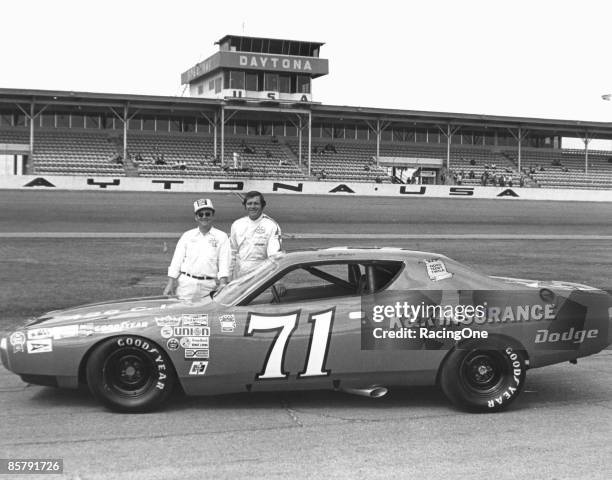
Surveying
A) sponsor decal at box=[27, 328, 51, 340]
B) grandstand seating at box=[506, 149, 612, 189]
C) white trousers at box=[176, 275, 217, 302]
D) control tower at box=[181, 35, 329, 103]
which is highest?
control tower at box=[181, 35, 329, 103]

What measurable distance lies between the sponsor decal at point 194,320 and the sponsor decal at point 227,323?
0.38ft

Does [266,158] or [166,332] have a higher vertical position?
[266,158]

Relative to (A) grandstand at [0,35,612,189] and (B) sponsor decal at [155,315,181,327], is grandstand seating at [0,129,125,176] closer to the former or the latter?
(A) grandstand at [0,35,612,189]

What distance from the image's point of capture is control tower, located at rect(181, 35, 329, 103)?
165 feet

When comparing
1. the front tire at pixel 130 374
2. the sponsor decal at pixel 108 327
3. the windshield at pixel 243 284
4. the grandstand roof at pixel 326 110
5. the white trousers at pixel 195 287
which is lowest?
the front tire at pixel 130 374

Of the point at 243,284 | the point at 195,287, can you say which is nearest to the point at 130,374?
the point at 243,284

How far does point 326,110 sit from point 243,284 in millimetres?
42938

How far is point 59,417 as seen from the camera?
215 inches

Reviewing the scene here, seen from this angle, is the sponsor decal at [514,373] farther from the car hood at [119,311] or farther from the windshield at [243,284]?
the car hood at [119,311]

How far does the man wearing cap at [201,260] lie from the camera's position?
279 inches

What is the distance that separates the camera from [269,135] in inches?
2004

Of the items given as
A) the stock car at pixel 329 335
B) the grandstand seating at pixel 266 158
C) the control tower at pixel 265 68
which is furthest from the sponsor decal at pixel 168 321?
the control tower at pixel 265 68

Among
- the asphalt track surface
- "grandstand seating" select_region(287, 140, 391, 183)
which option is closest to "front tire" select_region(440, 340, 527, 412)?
the asphalt track surface
